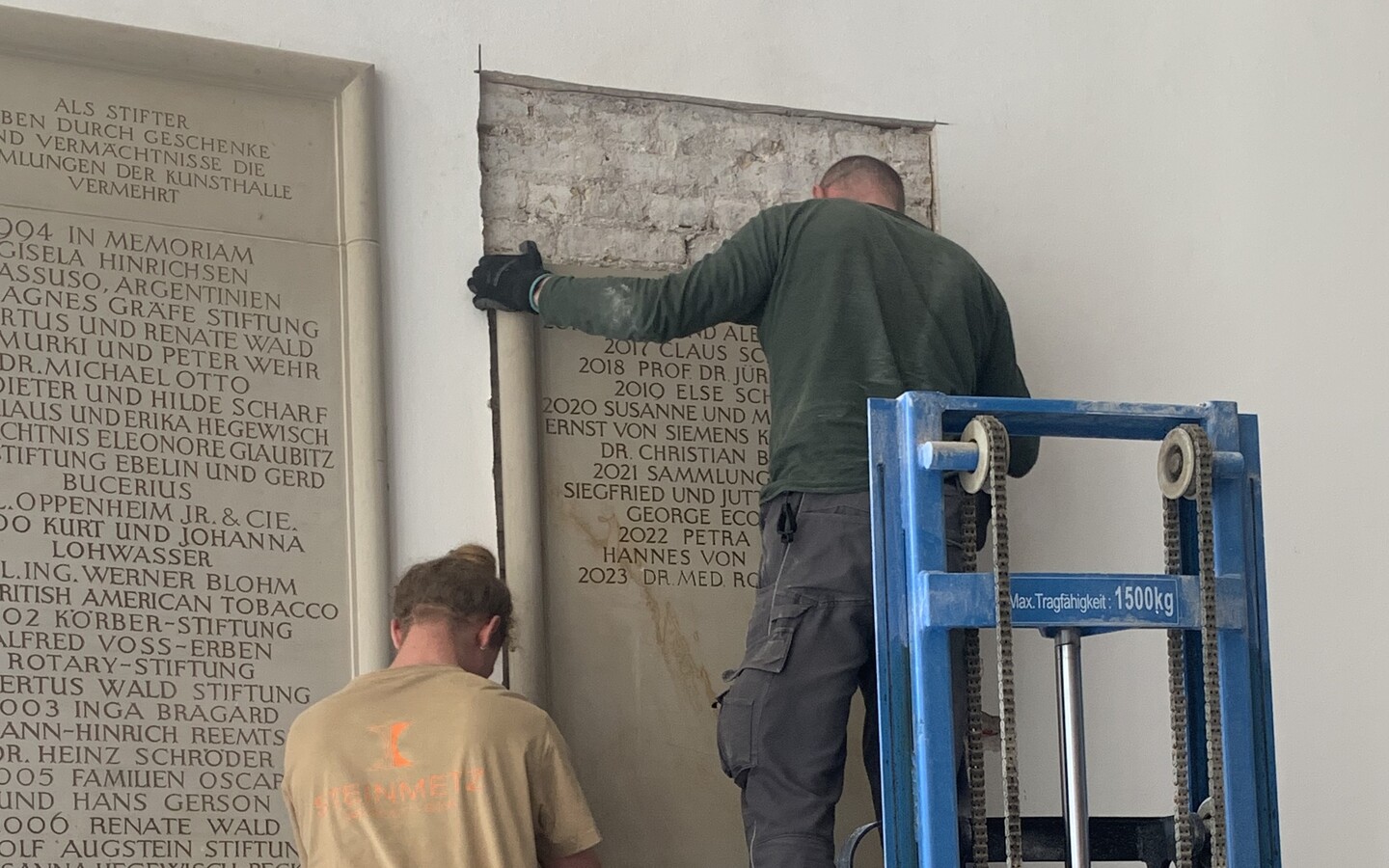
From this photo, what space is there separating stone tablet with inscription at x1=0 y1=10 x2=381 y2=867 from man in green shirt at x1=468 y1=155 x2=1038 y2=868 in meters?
0.39

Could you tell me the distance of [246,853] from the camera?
2945 millimetres

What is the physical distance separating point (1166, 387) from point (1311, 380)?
0.32 meters

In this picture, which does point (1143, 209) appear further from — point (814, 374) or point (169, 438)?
point (169, 438)

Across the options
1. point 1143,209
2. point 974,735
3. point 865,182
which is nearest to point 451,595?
point 974,735

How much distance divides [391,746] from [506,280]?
39.2 inches

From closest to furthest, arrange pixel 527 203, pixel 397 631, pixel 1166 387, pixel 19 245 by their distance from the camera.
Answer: pixel 397 631, pixel 19 245, pixel 527 203, pixel 1166 387

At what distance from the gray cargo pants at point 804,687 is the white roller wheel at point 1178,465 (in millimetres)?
393

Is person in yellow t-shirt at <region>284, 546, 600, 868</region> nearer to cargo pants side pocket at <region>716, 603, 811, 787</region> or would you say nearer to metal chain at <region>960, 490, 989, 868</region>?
cargo pants side pocket at <region>716, 603, 811, 787</region>

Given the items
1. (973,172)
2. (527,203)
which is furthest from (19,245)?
(973,172)

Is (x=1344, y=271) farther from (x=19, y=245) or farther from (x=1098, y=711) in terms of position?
(x=19, y=245)

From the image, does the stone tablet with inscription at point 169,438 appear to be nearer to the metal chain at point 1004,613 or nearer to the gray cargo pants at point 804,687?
the gray cargo pants at point 804,687

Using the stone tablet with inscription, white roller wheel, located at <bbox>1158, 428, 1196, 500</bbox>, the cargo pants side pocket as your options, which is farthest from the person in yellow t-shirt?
white roller wheel, located at <bbox>1158, 428, 1196, 500</bbox>

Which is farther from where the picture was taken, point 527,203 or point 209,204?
point 527,203

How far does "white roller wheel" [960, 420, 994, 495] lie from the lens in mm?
2174
